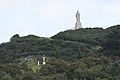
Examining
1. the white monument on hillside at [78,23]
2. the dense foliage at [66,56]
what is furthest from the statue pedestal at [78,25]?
the dense foliage at [66,56]

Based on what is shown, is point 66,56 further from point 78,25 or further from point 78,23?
point 78,25

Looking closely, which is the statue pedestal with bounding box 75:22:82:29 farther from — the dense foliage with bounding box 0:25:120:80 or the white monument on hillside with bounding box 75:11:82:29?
the dense foliage with bounding box 0:25:120:80

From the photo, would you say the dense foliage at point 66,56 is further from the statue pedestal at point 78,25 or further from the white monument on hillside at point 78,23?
the statue pedestal at point 78,25

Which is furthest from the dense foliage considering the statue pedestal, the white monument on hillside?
the statue pedestal

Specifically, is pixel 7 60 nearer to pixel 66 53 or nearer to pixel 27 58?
pixel 27 58

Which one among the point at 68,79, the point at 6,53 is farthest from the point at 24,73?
the point at 6,53

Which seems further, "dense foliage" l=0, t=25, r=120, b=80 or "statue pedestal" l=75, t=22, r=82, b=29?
"statue pedestal" l=75, t=22, r=82, b=29

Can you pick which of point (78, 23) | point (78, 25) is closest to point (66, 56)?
point (78, 23)

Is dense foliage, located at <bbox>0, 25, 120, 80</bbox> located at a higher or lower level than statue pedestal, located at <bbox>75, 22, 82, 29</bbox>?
lower

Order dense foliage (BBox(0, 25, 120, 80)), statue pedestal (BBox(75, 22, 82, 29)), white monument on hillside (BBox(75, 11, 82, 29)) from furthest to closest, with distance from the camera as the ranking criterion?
statue pedestal (BBox(75, 22, 82, 29)), white monument on hillside (BBox(75, 11, 82, 29)), dense foliage (BBox(0, 25, 120, 80))

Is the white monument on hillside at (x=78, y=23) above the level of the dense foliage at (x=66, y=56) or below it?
above
